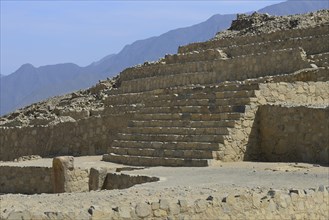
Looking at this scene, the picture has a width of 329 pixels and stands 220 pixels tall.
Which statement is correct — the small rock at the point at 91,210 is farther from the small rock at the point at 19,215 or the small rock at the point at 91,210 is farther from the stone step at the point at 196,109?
the stone step at the point at 196,109

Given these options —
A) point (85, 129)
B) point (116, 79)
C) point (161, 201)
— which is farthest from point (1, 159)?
point (161, 201)

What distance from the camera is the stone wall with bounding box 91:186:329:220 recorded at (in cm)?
838

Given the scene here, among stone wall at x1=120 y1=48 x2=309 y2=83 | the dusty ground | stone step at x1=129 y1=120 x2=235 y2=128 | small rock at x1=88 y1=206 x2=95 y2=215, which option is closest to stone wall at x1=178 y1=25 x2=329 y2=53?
stone wall at x1=120 y1=48 x2=309 y2=83

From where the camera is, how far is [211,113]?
17547 mm

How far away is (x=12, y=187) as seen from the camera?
18.3 metres

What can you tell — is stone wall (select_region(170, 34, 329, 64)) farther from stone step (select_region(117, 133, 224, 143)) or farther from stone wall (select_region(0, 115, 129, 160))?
stone step (select_region(117, 133, 224, 143))

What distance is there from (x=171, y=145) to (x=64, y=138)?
24.1 ft

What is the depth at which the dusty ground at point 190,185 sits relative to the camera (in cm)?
923

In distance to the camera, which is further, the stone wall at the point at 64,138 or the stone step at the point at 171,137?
the stone wall at the point at 64,138

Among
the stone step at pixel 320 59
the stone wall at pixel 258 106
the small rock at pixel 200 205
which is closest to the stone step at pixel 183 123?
the stone wall at pixel 258 106

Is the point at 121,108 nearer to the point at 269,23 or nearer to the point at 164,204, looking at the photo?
the point at 269,23

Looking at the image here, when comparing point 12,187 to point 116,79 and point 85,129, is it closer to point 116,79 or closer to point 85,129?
point 85,129

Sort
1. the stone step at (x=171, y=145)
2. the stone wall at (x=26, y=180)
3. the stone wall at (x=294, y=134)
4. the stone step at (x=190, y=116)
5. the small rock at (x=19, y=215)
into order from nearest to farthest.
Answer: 1. the small rock at (x=19, y=215)
2. the stone wall at (x=294, y=134)
3. the stone step at (x=171, y=145)
4. the stone step at (x=190, y=116)
5. the stone wall at (x=26, y=180)

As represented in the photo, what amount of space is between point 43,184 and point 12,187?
1.24m
